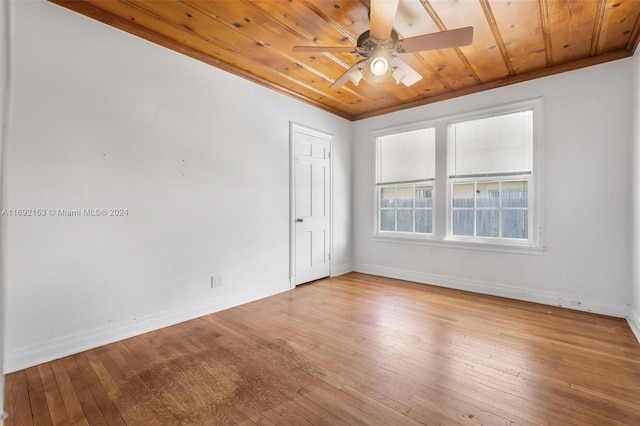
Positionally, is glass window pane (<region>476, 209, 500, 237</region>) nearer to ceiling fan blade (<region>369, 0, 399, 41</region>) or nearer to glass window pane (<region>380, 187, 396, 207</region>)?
glass window pane (<region>380, 187, 396, 207</region>)

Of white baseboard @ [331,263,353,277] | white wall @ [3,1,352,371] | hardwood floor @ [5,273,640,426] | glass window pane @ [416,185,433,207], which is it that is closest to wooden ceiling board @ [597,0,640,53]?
glass window pane @ [416,185,433,207]

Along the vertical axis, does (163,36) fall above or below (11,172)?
above

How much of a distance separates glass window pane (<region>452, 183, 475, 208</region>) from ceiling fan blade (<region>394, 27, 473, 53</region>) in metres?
2.39

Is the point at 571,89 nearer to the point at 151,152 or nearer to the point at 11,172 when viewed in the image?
the point at 151,152

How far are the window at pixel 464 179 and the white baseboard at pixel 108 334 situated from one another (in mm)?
2746

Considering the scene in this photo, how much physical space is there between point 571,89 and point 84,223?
507 cm

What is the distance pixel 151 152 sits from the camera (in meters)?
2.81

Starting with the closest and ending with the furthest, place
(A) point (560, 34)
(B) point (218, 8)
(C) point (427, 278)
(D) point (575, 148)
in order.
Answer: (B) point (218, 8), (A) point (560, 34), (D) point (575, 148), (C) point (427, 278)

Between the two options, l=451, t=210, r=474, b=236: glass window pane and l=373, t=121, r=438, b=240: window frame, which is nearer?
l=451, t=210, r=474, b=236: glass window pane

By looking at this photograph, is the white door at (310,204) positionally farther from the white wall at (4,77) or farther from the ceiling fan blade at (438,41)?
the white wall at (4,77)

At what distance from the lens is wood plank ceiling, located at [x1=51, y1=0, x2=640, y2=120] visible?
2.39 m

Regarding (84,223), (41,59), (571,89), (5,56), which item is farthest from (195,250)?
(571,89)

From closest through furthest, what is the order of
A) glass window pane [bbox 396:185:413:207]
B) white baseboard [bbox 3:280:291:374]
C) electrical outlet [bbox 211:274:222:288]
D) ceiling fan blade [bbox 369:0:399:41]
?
ceiling fan blade [bbox 369:0:399:41] → white baseboard [bbox 3:280:291:374] → electrical outlet [bbox 211:274:222:288] → glass window pane [bbox 396:185:413:207]

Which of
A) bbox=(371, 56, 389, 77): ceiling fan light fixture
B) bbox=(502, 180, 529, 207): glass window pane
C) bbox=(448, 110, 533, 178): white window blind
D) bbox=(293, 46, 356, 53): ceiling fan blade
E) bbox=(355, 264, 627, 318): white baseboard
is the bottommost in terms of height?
bbox=(355, 264, 627, 318): white baseboard
